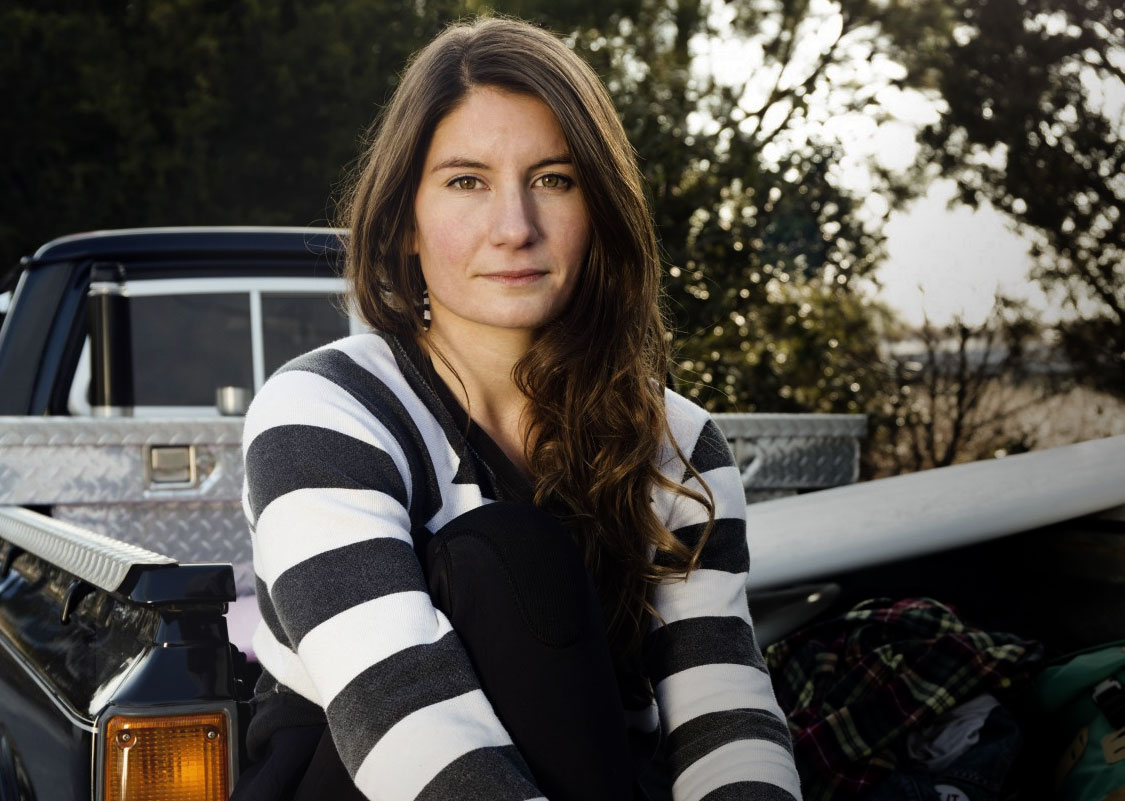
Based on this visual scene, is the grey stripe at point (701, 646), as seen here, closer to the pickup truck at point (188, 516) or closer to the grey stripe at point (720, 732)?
the grey stripe at point (720, 732)

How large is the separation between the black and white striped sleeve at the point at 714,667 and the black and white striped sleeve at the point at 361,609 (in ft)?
1.21

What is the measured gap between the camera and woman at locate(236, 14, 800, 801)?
4.43 ft

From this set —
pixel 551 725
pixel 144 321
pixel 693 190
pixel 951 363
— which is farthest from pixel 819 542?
pixel 693 190

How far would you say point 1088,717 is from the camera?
7.55 feet

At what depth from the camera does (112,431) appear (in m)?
2.63

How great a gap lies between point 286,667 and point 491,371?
0.51 m

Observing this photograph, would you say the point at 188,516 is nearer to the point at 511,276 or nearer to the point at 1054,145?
the point at 511,276

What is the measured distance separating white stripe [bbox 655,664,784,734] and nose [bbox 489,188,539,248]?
63cm

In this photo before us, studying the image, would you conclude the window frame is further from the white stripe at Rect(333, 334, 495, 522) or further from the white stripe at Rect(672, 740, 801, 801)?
the white stripe at Rect(672, 740, 801, 801)

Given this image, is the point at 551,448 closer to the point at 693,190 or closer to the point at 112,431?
the point at 112,431

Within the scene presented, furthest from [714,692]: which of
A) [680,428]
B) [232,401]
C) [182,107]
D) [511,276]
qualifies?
[182,107]

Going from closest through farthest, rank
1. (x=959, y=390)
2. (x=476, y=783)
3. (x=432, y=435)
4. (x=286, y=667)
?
1. (x=476, y=783)
2. (x=286, y=667)
3. (x=432, y=435)
4. (x=959, y=390)

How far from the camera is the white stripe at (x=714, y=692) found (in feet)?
5.37

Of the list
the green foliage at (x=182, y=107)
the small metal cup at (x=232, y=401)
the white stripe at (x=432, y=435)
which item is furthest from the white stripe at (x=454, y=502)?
the green foliage at (x=182, y=107)
